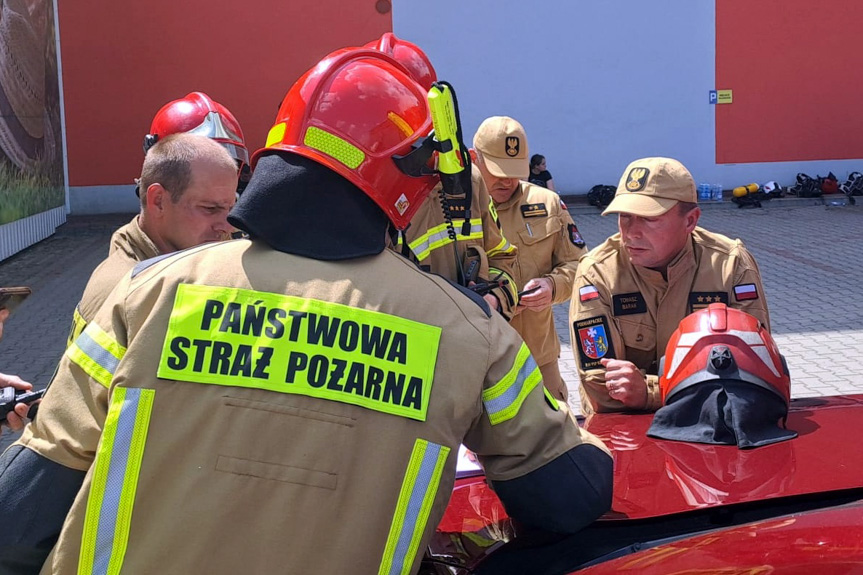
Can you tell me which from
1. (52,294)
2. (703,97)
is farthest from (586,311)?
(703,97)

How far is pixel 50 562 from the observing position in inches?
63.2

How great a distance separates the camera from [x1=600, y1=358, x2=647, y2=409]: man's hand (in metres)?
2.80

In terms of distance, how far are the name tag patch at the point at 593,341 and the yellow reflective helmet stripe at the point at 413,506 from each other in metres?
1.60

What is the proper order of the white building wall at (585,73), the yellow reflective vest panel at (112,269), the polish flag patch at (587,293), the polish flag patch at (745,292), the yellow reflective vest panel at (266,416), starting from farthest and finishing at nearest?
the white building wall at (585,73) → the polish flag patch at (587,293) → the polish flag patch at (745,292) → the yellow reflective vest panel at (112,269) → the yellow reflective vest panel at (266,416)

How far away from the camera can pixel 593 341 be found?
315 cm

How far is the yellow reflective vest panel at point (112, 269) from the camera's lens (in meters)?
2.08

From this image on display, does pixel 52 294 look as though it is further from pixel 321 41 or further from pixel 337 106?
pixel 337 106

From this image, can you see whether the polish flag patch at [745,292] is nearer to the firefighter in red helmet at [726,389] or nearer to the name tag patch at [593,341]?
the name tag patch at [593,341]

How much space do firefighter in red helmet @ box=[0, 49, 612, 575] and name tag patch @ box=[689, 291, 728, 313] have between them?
5.05 ft

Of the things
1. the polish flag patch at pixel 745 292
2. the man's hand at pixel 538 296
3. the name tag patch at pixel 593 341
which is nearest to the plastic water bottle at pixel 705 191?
the man's hand at pixel 538 296

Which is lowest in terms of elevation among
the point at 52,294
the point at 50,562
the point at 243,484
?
the point at 52,294

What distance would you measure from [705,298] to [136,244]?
73.9 inches

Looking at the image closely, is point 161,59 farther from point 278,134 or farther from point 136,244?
point 278,134

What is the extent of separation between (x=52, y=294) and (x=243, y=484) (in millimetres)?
8878
